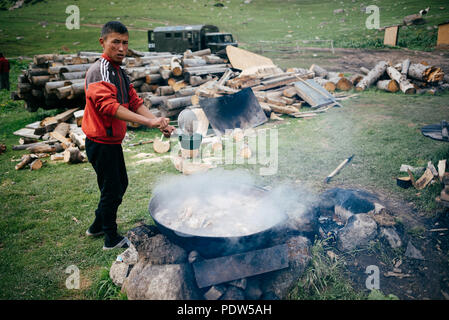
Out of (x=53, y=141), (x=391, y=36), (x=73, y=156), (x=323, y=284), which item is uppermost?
(x=391, y=36)

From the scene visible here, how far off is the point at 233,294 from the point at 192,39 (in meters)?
15.2

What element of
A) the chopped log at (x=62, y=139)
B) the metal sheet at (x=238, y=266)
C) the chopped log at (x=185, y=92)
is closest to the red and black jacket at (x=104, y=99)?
the metal sheet at (x=238, y=266)

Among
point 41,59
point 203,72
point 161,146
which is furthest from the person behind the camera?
point 203,72

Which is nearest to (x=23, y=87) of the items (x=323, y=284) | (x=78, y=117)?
(x=78, y=117)

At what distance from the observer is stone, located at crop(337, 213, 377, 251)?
323 centimetres

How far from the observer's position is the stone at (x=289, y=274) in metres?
2.67

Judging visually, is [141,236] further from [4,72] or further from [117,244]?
[4,72]

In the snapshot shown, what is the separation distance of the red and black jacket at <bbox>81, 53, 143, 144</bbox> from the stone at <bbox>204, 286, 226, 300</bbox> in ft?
6.01

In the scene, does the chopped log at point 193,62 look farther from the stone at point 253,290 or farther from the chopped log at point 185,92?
the stone at point 253,290

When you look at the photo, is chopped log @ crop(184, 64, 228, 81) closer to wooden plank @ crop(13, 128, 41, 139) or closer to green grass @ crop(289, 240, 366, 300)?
wooden plank @ crop(13, 128, 41, 139)

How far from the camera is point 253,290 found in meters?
2.62

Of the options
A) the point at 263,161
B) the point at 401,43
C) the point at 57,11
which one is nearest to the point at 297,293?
the point at 263,161

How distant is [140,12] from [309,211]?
43113 millimetres
